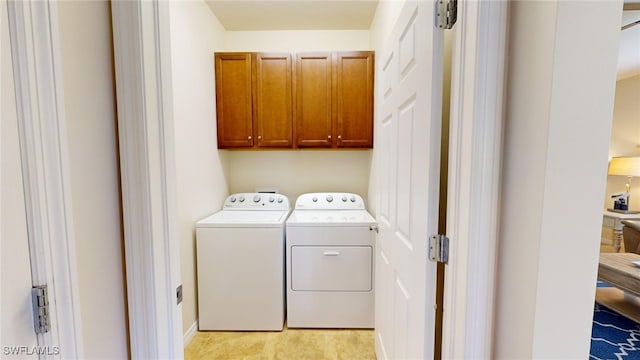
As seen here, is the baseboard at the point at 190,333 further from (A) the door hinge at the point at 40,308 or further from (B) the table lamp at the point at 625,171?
(B) the table lamp at the point at 625,171

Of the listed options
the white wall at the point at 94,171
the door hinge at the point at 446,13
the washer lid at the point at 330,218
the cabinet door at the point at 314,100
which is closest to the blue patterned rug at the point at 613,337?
the washer lid at the point at 330,218

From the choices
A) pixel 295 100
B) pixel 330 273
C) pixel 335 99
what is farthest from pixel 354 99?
pixel 330 273

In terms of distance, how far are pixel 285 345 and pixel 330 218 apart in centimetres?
98

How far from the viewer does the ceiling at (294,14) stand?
211 cm

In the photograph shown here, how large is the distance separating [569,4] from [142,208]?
109 centimetres

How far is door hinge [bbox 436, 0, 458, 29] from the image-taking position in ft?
2.41

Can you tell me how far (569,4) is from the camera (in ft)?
1.69

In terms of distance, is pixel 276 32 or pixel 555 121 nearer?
pixel 555 121

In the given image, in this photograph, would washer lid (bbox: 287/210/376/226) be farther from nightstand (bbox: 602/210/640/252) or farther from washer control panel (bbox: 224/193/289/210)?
nightstand (bbox: 602/210/640/252)

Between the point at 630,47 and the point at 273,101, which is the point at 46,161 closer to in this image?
the point at 273,101

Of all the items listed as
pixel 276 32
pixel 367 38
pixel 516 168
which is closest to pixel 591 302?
pixel 516 168

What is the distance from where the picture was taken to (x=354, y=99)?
2322 mm

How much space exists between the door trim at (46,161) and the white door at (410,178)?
3.03ft

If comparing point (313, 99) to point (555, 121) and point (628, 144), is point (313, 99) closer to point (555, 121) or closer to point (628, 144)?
point (555, 121)
